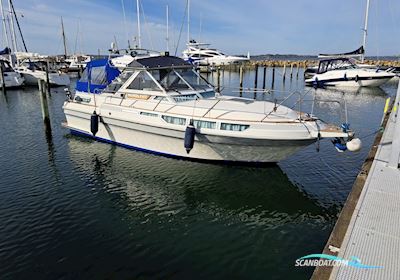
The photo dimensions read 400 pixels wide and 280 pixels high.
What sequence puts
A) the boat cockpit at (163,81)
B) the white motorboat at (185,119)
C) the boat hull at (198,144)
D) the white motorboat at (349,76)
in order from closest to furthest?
1. the white motorboat at (185,119)
2. the boat hull at (198,144)
3. the boat cockpit at (163,81)
4. the white motorboat at (349,76)

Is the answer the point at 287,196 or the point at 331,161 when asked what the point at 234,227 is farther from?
the point at 331,161

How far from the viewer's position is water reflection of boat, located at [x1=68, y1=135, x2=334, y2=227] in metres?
7.92

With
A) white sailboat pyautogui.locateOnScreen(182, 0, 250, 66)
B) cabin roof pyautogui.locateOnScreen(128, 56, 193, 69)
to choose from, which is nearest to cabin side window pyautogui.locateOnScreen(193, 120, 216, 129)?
cabin roof pyautogui.locateOnScreen(128, 56, 193, 69)

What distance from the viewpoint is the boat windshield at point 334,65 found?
35.5m

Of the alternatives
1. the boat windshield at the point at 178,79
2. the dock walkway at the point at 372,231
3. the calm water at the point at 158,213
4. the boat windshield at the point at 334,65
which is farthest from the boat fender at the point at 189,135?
the boat windshield at the point at 334,65

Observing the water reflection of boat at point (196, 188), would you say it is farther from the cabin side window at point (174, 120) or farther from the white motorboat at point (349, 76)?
the white motorboat at point (349, 76)

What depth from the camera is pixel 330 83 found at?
112 feet

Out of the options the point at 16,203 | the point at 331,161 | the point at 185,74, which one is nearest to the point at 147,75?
the point at 185,74

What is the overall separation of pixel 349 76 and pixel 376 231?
32027 mm

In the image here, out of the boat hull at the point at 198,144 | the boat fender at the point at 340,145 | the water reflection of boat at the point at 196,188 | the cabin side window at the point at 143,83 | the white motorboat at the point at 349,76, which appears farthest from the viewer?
the white motorboat at the point at 349,76

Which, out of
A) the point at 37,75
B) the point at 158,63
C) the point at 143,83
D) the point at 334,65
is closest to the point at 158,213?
the point at 143,83

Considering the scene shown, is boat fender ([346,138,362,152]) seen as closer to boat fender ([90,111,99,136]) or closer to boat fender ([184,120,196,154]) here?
boat fender ([184,120,196,154])

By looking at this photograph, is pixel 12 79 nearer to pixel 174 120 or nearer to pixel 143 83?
pixel 143 83

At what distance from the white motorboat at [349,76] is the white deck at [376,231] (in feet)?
92.5
